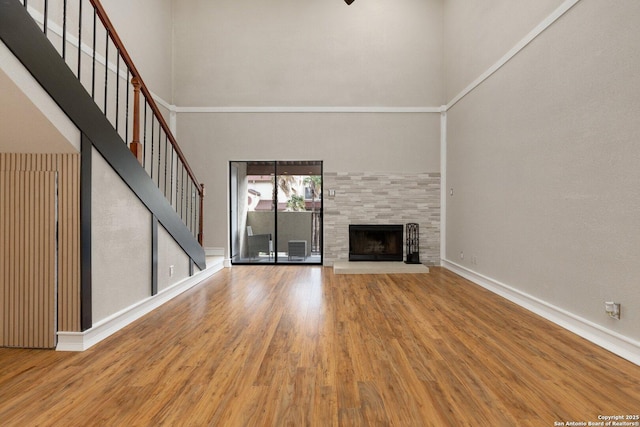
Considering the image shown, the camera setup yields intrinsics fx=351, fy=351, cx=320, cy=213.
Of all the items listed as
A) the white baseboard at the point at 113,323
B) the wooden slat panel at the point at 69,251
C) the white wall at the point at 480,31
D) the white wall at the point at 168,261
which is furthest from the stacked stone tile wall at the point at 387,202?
the wooden slat panel at the point at 69,251

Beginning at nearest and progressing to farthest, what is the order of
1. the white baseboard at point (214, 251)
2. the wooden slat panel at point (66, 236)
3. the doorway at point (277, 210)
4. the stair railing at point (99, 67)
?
the wooden slat panel at point (66, 236)
the stair railing at point (99, 67)
the white baseboard at point (214, 251)
the doorway at point (277, 210)

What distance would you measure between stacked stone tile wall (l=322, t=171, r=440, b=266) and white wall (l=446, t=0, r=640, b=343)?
1.85 meters

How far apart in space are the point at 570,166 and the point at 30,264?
475 centimetres

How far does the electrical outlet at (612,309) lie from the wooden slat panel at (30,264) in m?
4.41

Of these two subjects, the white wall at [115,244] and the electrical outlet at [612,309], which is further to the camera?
the white wall at [115,244]

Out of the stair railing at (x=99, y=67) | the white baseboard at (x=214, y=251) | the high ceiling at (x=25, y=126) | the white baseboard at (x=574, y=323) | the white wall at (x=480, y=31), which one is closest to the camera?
the high ceiling at (x=25, y=126)

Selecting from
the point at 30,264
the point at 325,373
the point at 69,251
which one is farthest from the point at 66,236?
the point at 325,373

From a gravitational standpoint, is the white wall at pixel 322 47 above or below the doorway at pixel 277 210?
above

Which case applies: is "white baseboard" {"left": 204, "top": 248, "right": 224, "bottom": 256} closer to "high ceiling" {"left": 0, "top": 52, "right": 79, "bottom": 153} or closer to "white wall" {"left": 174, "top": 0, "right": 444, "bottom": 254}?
"white wall" {"left": 174, "top": 0, "right": 444, "bottom": 254}

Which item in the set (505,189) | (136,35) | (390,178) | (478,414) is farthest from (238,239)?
(478,414)

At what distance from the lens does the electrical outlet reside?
9.10ft

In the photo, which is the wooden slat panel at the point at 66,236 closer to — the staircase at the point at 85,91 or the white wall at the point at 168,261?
the staircase at the point at 85,91

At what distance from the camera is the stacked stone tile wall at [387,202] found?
704 cm

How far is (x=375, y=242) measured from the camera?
7082 millimetres
